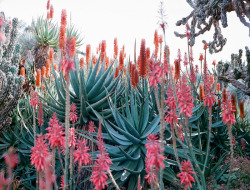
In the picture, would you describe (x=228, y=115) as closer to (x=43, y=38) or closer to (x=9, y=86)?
(x=9, y=86)

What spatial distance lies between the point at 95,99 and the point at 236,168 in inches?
81.2

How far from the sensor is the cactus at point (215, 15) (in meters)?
3.71

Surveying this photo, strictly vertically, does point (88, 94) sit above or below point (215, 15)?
below

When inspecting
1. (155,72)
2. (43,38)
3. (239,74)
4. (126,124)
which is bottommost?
(126,124)

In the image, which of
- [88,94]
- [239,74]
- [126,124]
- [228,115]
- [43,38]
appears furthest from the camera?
[43,38]

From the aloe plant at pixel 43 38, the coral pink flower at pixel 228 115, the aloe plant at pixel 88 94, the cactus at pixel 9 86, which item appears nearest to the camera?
the coral pink flower at pixel 228 115

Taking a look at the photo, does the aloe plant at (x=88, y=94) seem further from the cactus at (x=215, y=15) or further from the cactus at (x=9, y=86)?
the cactus at (x=215, y=15)

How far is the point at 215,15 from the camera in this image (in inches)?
177

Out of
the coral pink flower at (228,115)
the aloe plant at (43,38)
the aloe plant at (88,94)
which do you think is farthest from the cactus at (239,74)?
the aloe plant at (43,38)

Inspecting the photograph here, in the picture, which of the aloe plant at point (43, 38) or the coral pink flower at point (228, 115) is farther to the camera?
the aloe plant at point (43, 38)

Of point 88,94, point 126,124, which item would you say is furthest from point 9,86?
point 126,124

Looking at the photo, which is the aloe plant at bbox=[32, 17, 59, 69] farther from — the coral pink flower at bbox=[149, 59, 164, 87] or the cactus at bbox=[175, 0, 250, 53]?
the coral pink flower at bbox=[149, 59, 164, 87]

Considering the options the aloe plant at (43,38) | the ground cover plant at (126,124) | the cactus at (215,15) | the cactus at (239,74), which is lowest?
the ground cover plant at (126,124)

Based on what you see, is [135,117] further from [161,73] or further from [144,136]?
[161,73]
